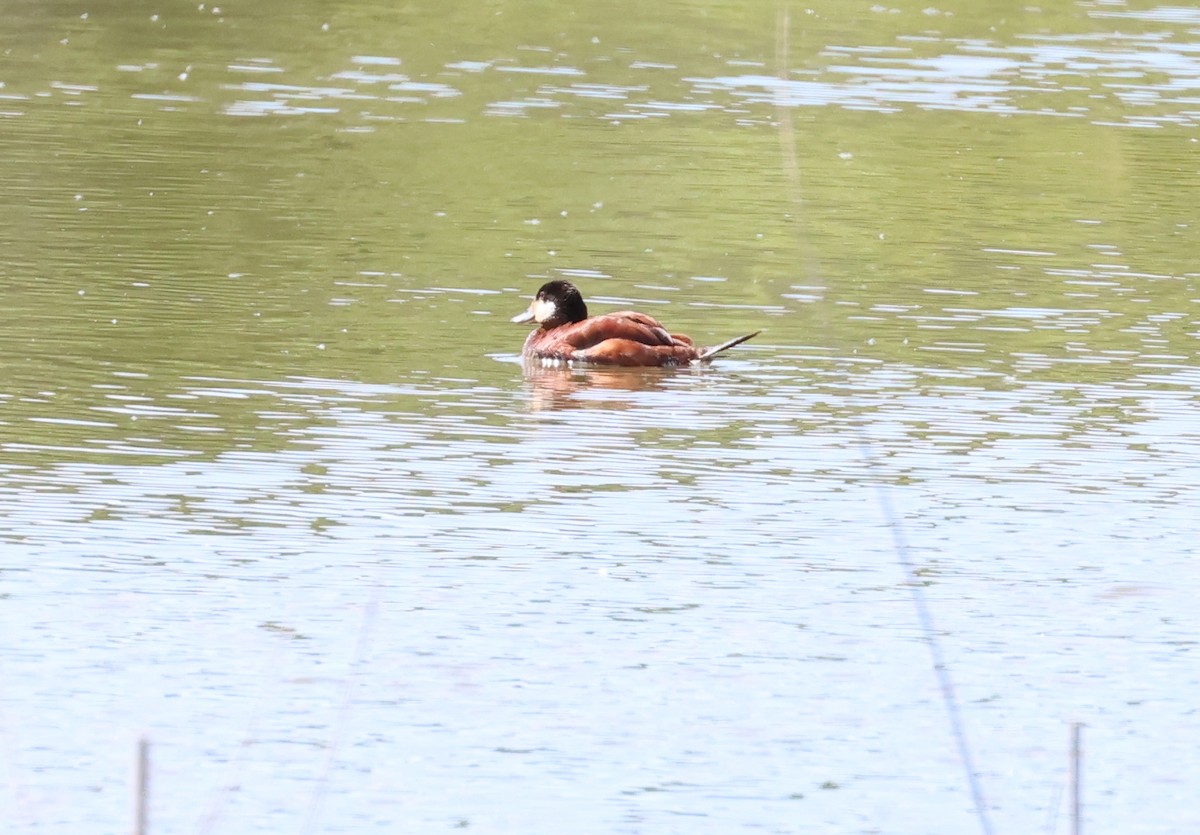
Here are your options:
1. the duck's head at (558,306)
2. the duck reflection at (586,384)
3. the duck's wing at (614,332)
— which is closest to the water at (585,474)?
the duck reflection at (586,384)

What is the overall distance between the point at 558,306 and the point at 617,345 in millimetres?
503

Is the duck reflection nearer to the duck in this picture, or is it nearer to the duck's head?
the duck

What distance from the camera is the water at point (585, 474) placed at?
6980 millimetres

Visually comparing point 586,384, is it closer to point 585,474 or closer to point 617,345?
point 617,345

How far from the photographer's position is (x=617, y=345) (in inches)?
520

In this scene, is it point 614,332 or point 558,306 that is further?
point 558,306

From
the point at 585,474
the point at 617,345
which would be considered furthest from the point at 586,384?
the point at 585,474

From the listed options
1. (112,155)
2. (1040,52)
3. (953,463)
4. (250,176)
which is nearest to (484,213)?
(250,176)

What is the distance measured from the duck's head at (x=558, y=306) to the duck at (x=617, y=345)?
0.08m

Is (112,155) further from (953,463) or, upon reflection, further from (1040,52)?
(1040,52)

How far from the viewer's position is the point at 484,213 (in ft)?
59.5

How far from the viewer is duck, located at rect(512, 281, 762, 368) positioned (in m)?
13.1

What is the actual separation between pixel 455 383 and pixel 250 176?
708 cm

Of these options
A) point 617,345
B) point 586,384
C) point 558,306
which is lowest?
point 586,384
